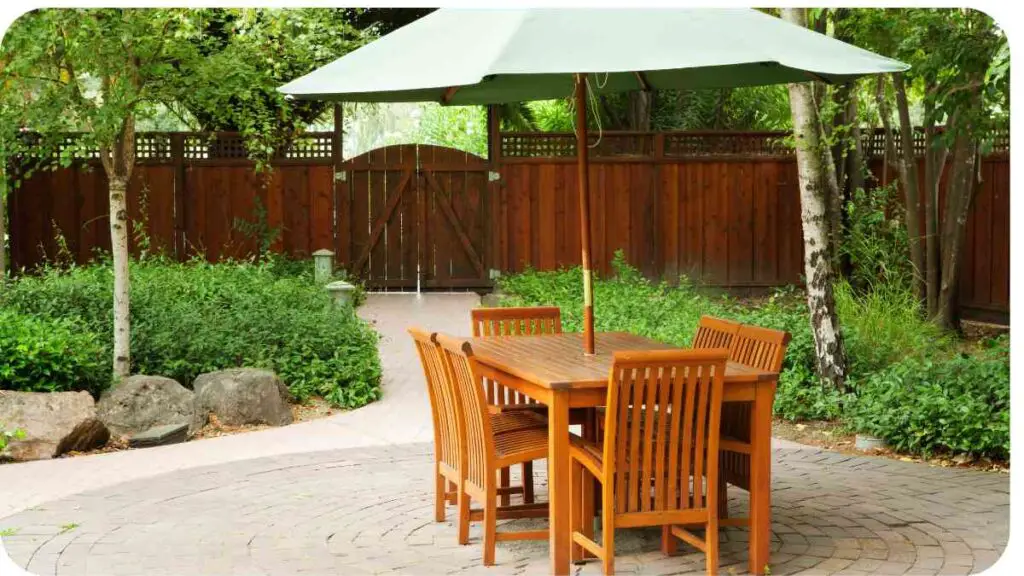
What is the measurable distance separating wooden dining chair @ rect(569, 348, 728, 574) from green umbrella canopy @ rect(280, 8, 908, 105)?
3.68ft

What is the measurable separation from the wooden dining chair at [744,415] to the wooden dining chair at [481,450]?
2.74 ft

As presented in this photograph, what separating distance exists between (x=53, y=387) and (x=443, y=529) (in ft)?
11.5

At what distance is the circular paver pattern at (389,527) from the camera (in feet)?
15.3

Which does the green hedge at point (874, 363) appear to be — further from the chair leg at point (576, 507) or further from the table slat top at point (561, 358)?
the chair leg at point (576, 507)

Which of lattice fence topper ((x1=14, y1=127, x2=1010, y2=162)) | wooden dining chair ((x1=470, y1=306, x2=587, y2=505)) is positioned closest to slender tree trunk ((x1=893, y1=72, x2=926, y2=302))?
lattice fence topper ((x1=14, y1=127, x2=1010, y2=162))

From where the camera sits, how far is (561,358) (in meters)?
5.11

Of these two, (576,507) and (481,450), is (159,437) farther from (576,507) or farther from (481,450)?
(576,507)

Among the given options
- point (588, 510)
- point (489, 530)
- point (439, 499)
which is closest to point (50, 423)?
point (439, 499)

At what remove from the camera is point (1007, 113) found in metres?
9.62

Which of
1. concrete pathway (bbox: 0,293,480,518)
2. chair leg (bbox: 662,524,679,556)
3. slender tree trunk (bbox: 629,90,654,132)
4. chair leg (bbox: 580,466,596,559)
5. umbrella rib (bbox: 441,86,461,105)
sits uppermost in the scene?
slender tree trunk (bbox: 629,90,654,132)

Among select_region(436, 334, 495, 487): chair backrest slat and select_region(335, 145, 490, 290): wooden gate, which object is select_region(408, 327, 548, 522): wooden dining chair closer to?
select_region(436, 334, 495, 487): chair backrest slat

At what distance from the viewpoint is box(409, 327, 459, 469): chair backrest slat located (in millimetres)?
4980

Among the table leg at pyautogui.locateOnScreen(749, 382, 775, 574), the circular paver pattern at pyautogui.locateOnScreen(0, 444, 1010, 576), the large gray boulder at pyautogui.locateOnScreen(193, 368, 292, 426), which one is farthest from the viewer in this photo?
the large gray boulder at pyautogui.locateOnScreen(193, 368, 292, 426)

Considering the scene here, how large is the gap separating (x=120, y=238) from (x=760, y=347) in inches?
207
